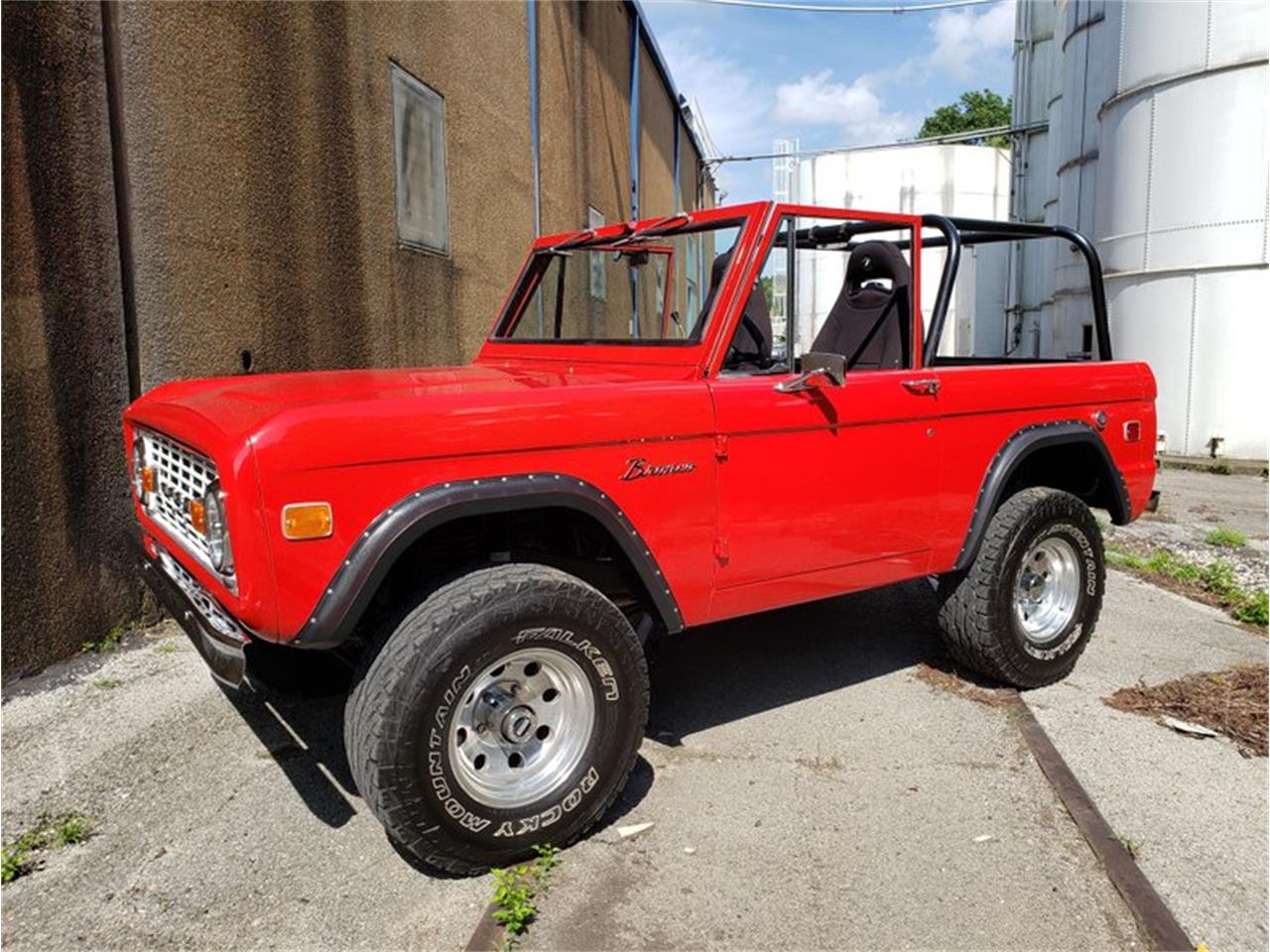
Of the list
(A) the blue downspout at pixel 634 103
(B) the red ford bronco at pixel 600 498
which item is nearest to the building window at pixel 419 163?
(B) the red ford bronco at pixel 600 498

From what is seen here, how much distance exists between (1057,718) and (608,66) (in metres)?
11.1

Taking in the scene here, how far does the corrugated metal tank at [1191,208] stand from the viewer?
11289 millimetres

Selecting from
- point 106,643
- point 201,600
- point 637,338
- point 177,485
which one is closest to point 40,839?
point 201,600

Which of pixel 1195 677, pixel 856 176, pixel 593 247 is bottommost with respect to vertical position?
pixel 1195 677

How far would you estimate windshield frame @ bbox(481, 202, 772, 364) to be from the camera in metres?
3.50

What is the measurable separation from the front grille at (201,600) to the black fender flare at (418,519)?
0.39 meters

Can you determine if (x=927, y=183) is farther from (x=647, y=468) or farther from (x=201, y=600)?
(x=201, y=600)

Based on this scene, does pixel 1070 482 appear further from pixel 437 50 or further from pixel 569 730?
pixel 437 50

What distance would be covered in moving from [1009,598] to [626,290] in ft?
7.07

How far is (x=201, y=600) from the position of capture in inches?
120

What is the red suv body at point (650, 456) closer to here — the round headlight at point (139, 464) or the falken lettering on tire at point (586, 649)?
the round headlight at point (139, 464)

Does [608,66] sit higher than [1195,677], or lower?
higher

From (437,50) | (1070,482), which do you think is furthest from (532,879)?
(437,50)

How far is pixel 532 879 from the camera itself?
2.87 meters
